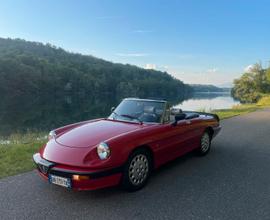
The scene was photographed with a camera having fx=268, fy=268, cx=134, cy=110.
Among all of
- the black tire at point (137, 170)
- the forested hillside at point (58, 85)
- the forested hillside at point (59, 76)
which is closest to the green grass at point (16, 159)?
the black tire at point (137, 170)

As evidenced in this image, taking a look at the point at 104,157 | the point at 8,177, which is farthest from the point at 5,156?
the point at 104,157

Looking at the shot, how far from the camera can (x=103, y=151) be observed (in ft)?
12.3

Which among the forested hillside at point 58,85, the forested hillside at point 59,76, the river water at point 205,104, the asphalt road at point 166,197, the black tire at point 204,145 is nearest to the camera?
the asphalt road at point 166,197

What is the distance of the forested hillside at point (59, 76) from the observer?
168 ft

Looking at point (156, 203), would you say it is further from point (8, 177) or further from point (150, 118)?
point (8, 177)

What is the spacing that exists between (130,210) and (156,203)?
0.41m

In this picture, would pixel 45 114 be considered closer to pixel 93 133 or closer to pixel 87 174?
pixel 93 133

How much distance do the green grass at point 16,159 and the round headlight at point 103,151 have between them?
83.2 inches

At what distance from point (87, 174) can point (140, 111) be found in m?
2.00

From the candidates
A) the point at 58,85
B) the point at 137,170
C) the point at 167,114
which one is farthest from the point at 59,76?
the point at 137,170

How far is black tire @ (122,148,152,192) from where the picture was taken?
3.95 metres

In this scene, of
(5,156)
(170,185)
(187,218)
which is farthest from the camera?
(5,156)

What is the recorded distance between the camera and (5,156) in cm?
601

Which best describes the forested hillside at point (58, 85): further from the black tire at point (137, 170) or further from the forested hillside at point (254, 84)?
the black tire at point (137, 170)
